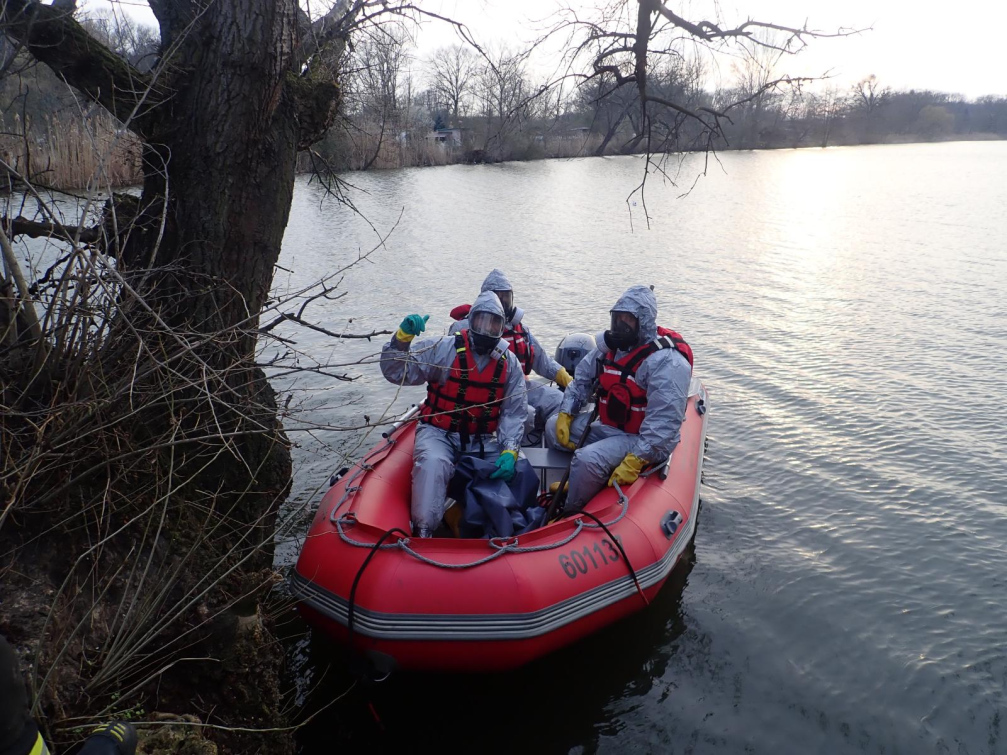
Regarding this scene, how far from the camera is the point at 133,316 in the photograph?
3.48 m

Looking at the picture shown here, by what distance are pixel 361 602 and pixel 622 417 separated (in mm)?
2177

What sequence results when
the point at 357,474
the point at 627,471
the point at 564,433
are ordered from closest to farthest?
the point at 357,474, the point at 627,471, the point at 564,433

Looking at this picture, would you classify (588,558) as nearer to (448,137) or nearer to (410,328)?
(410,328)

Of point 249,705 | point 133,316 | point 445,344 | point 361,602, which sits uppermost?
point 133,316

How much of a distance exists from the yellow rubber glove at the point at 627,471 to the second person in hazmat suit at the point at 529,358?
3.54 feet

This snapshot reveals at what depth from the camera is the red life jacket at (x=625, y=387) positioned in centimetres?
474

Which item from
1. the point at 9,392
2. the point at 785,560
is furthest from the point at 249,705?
the point at 785,560

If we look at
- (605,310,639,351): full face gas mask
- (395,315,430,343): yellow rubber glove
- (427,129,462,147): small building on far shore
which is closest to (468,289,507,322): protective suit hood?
(395,315,430,343): yellow rubber glove

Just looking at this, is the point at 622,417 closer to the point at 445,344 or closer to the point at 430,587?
the point at 445,344

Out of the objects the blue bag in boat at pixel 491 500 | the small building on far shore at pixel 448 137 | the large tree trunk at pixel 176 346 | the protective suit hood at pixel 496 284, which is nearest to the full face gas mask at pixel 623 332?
the blue bag in boat at pixel 491 500

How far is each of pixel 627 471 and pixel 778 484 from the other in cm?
215

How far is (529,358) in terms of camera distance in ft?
18.9

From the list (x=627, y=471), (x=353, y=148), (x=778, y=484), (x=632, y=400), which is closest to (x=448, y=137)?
(x=353, y=148)

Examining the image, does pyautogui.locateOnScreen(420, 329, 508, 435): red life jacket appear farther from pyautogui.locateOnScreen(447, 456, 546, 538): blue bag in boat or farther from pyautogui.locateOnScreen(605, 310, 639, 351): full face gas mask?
pyautogui.locateOnScreen(605, 310, 639, 351): full face gas mask
